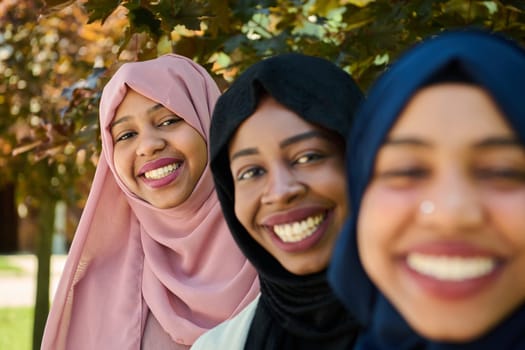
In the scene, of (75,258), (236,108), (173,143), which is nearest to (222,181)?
(236,108)

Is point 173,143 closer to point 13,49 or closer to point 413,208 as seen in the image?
point 413,208

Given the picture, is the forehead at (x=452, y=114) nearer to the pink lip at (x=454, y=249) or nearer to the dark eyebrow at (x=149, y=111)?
the pink lip at (x=454, y=249)

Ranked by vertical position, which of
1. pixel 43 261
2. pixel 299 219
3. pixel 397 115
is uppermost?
pixel 397 115

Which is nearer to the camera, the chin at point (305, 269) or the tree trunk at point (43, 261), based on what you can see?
the chin at point (305, 269)

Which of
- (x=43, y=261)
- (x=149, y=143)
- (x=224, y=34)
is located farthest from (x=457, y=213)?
(x=43, y=261)

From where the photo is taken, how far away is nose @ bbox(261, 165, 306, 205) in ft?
7.16

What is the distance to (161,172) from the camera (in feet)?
10.2

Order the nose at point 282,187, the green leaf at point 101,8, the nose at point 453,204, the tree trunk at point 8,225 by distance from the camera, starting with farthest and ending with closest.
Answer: the tree trunk at point 8,225
the green leaf at point 101,8
the nose at point 282,187
the nose at point 453,204

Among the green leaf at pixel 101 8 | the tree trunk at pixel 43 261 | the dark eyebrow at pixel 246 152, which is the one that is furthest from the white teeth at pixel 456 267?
the tree trunk at pixel 43 261

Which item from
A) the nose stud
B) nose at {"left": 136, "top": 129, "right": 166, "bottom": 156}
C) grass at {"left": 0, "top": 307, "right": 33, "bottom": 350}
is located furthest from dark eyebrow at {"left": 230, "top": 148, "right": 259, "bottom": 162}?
grass at {"left": 0, "top": 307, "right": 33, "bottom": 350}

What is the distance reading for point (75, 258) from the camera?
3.45 m

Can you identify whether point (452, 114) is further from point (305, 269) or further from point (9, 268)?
point (9, 268)

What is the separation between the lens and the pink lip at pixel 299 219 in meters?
2.21

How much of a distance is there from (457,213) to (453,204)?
17 mm
